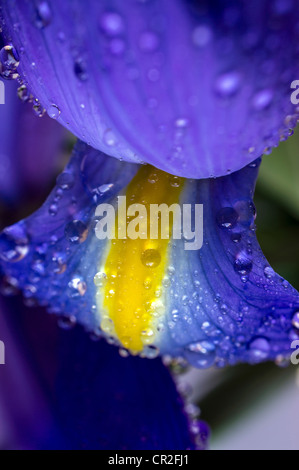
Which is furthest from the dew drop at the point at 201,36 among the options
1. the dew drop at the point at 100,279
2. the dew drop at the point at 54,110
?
the dew drop at the point at 100,279

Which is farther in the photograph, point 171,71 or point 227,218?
point 227,218

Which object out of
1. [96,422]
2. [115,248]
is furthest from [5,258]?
[96,422]

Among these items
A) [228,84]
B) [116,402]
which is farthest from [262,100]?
[116,402]

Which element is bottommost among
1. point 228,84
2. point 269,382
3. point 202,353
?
point 269,382

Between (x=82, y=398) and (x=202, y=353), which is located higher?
(x=202, y=353)

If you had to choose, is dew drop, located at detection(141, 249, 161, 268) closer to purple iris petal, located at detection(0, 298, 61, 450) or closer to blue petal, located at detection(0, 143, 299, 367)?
blue petal, located at detection(0, 143, 299, 367)

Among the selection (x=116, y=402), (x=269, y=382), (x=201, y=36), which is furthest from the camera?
(x=269, y=382)

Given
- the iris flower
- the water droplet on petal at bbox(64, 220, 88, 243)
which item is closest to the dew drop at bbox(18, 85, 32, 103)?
the iris flower

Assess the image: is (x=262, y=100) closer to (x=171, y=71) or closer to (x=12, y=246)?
(x=171, y=71)
